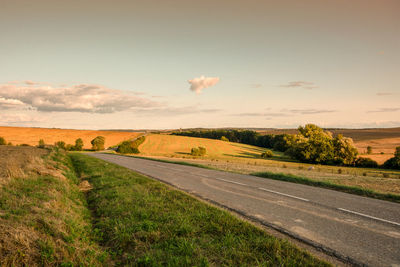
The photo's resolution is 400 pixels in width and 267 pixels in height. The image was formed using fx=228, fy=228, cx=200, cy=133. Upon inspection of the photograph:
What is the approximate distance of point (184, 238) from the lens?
4957 millimetres

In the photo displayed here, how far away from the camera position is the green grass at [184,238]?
418 cm

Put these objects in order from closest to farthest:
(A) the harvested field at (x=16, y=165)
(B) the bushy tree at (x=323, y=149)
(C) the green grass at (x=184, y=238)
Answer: (C) the green grass at (x=184, y=238), (A) the harvested field at (x=16, y=165), (B) the bushy tree at (x=323, y=149)

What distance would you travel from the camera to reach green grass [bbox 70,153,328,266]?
Answer: 4180 millimetres

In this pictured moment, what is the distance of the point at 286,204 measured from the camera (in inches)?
324

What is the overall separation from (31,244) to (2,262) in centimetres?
56

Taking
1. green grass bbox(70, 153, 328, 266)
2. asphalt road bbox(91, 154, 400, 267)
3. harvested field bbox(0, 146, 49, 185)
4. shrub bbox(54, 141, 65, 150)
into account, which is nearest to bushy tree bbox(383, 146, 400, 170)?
asphalt road bbox(91, 154, 400, 267)

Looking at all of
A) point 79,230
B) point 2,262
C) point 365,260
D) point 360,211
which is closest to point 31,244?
point 2,262

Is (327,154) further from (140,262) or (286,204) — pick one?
(140,262)

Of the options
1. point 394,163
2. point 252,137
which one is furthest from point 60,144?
point 394,163

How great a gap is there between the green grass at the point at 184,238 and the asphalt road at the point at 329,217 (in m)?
1.06

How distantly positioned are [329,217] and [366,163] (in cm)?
6235

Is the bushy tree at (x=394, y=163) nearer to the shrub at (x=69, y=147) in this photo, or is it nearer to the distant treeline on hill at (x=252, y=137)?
the distant treeline on hill at (x=252, y=137)

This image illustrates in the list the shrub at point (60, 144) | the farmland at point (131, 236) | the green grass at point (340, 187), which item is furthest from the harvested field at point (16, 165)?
the shrub at point (60, 144)

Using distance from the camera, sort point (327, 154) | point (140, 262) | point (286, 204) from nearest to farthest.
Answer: point (140, 262) → point (286, 204) → point (327, 154)
